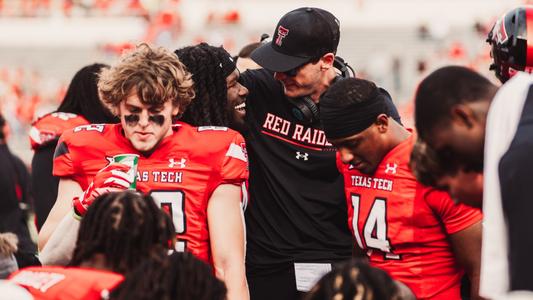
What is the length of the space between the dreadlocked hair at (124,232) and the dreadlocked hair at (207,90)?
161 centimetres

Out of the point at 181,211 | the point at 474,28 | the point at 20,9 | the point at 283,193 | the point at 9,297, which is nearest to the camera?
the point at 9,297

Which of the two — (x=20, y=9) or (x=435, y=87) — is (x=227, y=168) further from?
(x=20, y=9)

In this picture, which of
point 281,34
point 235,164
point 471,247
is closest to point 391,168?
point 471,247

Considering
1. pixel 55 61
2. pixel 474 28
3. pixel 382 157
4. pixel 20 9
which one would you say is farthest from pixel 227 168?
pixel 20 9

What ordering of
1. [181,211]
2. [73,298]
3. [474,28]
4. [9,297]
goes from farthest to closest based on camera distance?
[474,28], [181,211], [73,298], [9,297]

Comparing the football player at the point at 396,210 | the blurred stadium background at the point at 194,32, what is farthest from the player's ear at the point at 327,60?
the blurred stadium background at the point at 194,32

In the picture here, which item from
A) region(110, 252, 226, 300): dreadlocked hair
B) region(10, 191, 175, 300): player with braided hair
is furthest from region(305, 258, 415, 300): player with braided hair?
region(10, 191, 175, 300): player with braided hair

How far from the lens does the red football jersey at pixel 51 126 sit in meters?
5.83

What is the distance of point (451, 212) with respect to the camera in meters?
4.27

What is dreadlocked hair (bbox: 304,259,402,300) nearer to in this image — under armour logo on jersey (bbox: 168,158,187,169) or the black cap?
under armour logo on jersey (bbox: 168,158,187,169)

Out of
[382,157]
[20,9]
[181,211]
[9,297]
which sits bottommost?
[9,297]

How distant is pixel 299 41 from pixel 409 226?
4.09 ft

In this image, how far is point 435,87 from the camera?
3.10 metres

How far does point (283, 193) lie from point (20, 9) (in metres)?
33.9
